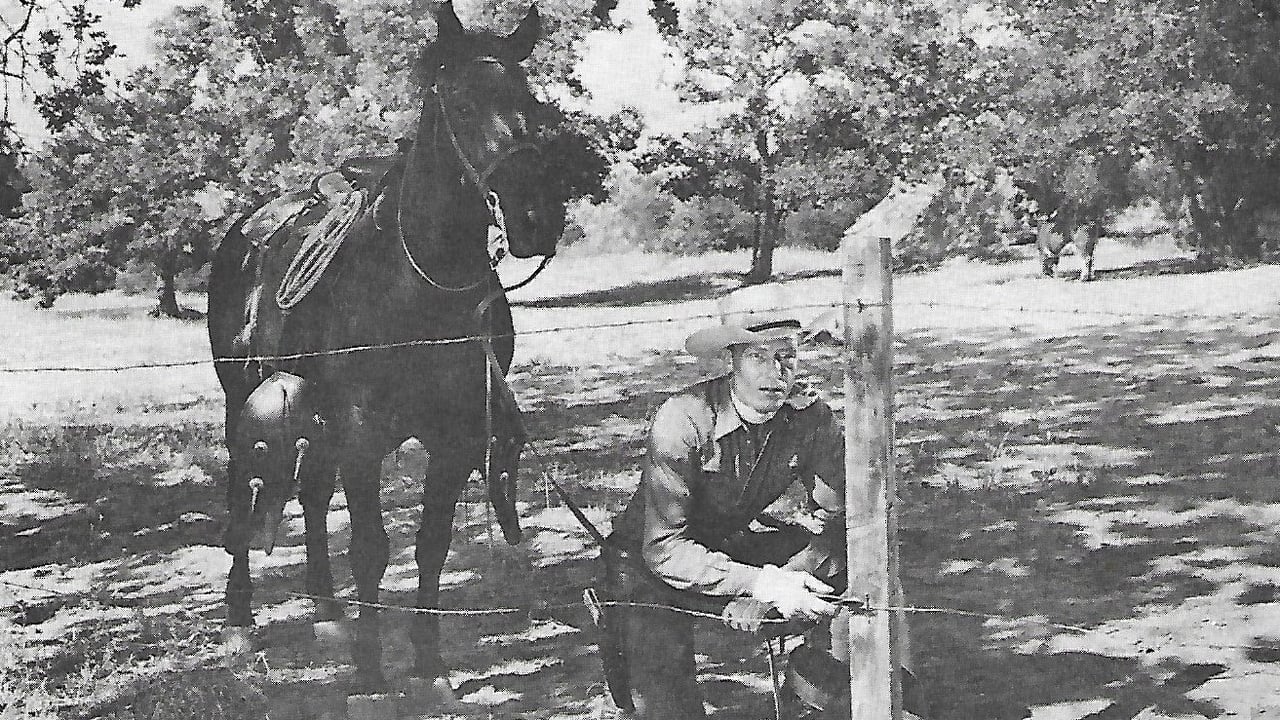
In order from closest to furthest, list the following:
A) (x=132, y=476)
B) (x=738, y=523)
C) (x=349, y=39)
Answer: (x=738, y=523) → (x=349, y=39) → (x=132, y=476)

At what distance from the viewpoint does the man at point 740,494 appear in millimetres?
3902

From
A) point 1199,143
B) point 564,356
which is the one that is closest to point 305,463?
point 564,356

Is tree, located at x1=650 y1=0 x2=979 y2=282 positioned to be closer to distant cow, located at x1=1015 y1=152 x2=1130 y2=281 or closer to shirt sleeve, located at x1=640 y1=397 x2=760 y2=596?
distant cow, located at x1=1015 y1=152 x2=1130 y2=281

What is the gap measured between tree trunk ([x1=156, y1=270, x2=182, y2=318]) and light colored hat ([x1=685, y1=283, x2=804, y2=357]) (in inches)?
78.8

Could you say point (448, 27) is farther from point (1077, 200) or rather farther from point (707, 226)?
point (1077, 200)

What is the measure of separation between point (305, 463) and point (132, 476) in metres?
1.05

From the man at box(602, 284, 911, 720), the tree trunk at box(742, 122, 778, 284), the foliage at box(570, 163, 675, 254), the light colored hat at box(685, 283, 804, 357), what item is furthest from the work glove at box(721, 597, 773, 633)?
the foliage at box(570, 163, 675, 254)

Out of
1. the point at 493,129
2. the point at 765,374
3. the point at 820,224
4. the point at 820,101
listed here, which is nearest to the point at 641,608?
the point at 765,374

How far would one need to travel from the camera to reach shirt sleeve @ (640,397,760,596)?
3900 millimetres

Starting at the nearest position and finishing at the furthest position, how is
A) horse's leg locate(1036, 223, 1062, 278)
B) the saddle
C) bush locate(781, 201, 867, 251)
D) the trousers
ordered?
the trousers
bush locate(781, 201, 867, 251)
horse's leg locate(1036, 223, 1062, 278)
the saddle

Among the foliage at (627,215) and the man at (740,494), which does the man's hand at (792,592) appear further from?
the foliage at (627,215)

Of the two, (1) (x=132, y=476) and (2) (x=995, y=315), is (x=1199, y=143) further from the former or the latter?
(1) (x=132, y=476)

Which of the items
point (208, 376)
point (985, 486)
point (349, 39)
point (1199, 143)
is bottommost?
point (985, 486)

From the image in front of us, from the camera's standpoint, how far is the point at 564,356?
15.6 ft
